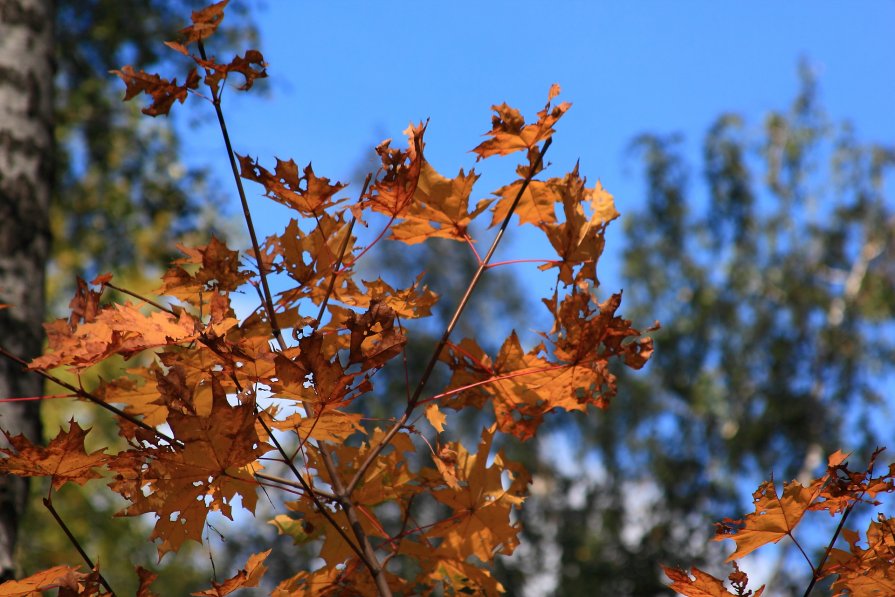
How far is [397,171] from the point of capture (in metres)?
0.76

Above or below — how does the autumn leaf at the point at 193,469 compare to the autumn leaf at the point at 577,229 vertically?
below

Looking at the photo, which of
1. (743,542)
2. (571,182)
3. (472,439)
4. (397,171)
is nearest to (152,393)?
(397,171)

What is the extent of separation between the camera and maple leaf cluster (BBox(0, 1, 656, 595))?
2.19 ft

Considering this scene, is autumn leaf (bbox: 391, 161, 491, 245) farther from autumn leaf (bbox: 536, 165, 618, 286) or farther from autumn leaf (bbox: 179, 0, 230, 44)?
autumn leaf (bbox: 179, 0, 230, 44)

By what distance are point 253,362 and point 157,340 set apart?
85 millimetres

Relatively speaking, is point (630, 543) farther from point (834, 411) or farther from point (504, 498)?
point (504, 498)

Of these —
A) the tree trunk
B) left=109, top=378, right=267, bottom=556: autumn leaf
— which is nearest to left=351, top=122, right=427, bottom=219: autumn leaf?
left=109, top=378, right=267, bottom=556: autumn leaf

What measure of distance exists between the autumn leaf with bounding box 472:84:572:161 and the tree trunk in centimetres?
88

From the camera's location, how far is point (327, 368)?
0.66m

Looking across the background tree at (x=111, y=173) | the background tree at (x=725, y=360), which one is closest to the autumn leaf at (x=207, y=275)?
the background tree at (x=111, y=173)

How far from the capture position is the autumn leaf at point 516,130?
796 mm

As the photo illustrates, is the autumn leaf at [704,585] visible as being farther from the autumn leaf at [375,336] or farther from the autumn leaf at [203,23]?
the autumn leaf at [203,23]

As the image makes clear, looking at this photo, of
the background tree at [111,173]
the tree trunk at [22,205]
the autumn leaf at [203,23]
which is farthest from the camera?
the background tree at [111,173]

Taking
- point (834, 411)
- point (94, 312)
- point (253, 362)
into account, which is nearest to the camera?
point (253, 362)
